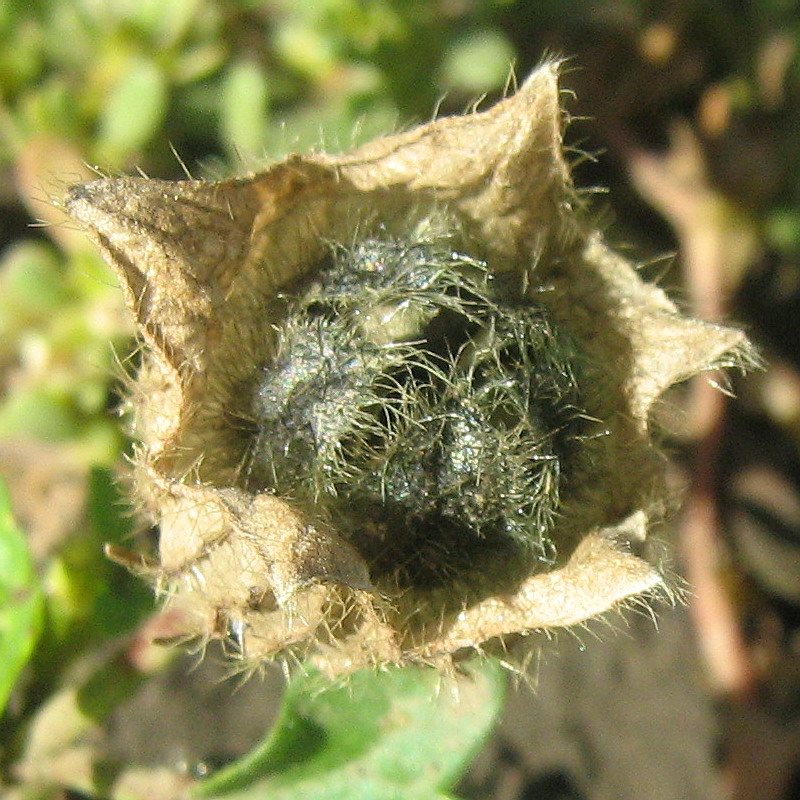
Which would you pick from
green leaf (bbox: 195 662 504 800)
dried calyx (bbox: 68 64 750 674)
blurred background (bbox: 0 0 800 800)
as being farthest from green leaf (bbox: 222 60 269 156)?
green leaf (bbox: 195 662 504 800)

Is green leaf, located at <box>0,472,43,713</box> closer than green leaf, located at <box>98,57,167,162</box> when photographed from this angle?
Yes

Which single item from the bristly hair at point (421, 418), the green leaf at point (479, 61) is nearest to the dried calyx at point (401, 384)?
the bristly hair at point (421, 418)

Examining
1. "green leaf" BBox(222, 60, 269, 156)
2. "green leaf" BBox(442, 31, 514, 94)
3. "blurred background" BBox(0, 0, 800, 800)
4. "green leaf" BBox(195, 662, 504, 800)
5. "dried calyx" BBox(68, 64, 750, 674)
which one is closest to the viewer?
"dried calyx" BBox(68, 64, 750, 674)

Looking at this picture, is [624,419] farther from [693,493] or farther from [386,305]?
[693,493]

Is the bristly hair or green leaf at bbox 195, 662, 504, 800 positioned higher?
the bristly hair

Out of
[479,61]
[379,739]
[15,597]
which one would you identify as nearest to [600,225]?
[479,61]

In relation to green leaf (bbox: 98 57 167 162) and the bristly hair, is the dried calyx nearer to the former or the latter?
the bristly hair
